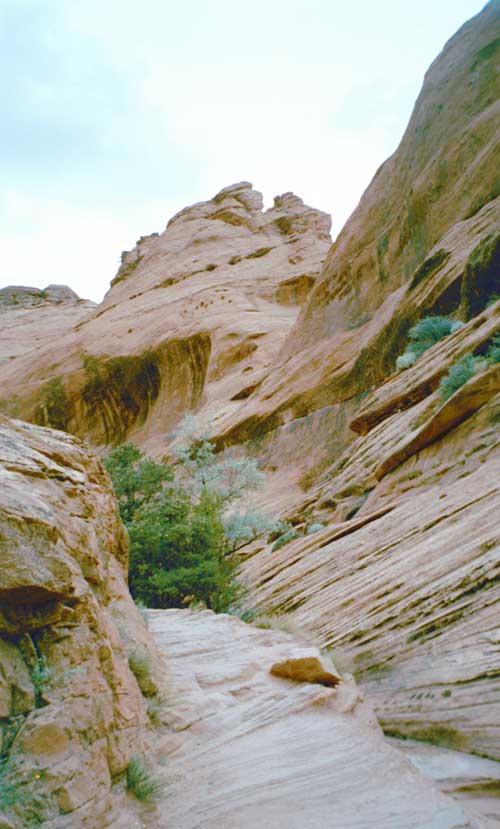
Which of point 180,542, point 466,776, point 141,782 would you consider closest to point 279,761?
point 141,782

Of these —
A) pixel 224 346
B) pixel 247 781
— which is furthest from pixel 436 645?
pixel 224 346

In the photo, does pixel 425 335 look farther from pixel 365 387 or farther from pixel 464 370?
pixel 464 370

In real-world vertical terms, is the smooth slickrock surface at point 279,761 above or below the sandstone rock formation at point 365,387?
below

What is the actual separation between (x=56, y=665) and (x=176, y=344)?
32315mm

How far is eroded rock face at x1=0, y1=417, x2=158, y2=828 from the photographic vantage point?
2.77m

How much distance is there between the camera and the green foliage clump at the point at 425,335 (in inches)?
607

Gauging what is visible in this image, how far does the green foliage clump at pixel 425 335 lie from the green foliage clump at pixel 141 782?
1341 cm

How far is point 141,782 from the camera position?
330 cm

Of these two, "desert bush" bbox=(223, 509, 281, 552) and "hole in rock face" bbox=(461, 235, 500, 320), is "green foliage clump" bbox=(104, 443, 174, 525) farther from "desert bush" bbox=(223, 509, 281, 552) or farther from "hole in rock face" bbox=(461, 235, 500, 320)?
"hole in rock face" bbox=(461, 235, 500, 320)

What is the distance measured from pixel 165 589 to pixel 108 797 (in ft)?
27.1

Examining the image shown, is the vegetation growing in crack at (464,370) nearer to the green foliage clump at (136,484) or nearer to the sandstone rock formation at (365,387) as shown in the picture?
the sandstone rock formation at (365,387)

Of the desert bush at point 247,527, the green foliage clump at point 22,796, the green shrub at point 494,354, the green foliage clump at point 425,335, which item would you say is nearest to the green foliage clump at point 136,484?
the desert bush at point 247,527

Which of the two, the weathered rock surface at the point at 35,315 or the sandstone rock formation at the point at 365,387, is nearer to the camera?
the sandstone rock formation at the point at 365,387

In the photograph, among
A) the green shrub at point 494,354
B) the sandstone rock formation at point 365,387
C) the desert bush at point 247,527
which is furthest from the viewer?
the desert bush at point 247,527
